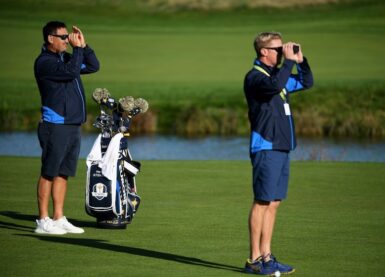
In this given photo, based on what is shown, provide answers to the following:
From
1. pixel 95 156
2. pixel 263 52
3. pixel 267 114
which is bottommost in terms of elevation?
pixel 95 156

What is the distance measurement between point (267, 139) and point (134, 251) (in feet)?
6.50

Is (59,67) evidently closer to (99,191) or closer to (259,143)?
(99,191)

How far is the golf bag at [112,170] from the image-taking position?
11664mm

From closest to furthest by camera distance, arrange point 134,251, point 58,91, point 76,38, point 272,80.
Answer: point 272,80
point 134,251
point 76,38
point 58,91

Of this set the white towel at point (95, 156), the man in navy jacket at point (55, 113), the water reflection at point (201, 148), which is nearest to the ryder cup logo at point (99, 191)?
the white towel at point (95, 156)

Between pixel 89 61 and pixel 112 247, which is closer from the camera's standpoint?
pixel 112 247

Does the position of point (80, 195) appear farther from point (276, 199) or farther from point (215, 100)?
point (215, 100)

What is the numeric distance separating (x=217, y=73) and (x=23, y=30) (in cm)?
1204

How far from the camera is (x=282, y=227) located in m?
12.0

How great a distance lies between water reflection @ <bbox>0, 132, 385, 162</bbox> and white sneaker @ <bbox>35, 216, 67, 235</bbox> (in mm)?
11417

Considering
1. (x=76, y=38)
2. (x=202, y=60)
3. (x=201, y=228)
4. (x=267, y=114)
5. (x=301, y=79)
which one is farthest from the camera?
(x=202, y=60)

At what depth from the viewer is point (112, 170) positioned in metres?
11.6


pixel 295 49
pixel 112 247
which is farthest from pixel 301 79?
pixel 112 247

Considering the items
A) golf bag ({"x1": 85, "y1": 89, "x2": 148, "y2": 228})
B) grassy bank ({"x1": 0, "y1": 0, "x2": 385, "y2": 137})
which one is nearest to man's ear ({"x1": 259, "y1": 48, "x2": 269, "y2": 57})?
golf bag ({"x1": 85, "y1": 89, "x2": 148, "y2": 228})
